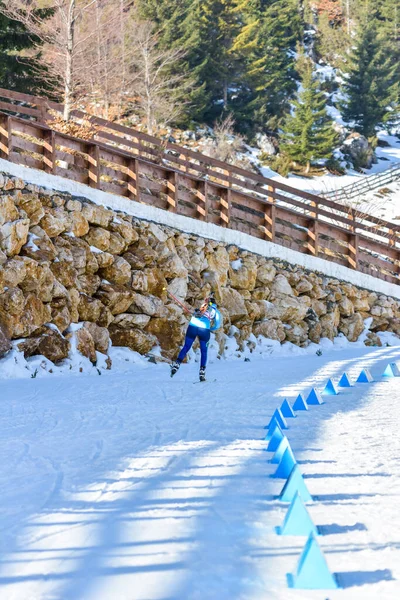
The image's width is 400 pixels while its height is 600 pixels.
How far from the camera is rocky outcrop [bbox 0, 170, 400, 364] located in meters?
9.88

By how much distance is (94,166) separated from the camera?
40.3 ft

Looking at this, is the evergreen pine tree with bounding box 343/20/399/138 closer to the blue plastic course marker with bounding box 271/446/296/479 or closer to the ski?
the ski

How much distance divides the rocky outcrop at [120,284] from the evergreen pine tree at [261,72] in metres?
29.6

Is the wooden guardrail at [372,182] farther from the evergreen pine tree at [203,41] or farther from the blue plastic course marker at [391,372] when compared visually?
the blue plastic course marker at [391,372]

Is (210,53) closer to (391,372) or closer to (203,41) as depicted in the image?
(203,41)

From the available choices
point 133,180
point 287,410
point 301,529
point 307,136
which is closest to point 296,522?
point 301,529

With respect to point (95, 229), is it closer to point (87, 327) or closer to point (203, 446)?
point (87, 327)

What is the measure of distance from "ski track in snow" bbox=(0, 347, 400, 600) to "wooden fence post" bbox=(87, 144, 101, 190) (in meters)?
5.98

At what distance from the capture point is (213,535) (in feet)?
9.77

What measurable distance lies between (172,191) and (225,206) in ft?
5.40

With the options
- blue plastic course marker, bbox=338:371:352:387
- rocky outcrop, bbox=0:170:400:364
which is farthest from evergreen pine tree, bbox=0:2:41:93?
blue plastic course marker, bbox=338:371:352:387

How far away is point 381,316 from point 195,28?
3094 centimetres

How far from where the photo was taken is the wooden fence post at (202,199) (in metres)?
14.3

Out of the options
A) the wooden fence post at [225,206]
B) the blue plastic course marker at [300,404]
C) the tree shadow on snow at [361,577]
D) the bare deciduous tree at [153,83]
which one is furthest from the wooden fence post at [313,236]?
the tree shadow on snow at [361,577]
